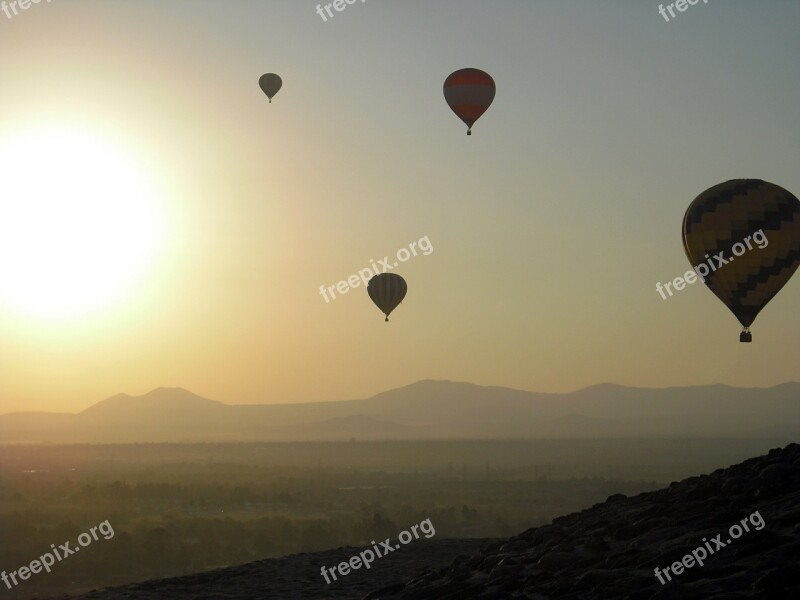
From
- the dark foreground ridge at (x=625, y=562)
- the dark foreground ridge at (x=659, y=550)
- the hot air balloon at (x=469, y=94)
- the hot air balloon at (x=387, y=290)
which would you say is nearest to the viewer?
the dark foreground ridge at (x=659, y=550)

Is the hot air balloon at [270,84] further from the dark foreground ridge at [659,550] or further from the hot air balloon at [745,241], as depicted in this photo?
the dark foreground ridge at [659,550]

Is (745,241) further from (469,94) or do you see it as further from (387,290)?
(387,290)

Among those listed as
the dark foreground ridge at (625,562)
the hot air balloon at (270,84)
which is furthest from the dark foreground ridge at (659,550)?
the hot air balloon at (270,84)

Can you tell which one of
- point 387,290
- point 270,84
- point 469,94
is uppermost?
point 270,84

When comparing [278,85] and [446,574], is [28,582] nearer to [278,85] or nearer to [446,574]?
[278,85]

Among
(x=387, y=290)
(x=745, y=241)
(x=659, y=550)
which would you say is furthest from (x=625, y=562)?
(x=387, y=290)

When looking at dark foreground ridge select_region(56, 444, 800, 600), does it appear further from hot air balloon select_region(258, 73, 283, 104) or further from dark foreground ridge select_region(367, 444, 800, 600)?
hot air balloon select_region(258, 73, 283, 104)

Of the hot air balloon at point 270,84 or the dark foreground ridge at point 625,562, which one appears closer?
the dark foreground ridge at point 625,562

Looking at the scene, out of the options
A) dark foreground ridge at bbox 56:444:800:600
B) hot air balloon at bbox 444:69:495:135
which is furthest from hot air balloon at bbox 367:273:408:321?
dark foreground ridge at bbox 56:444:800:600
